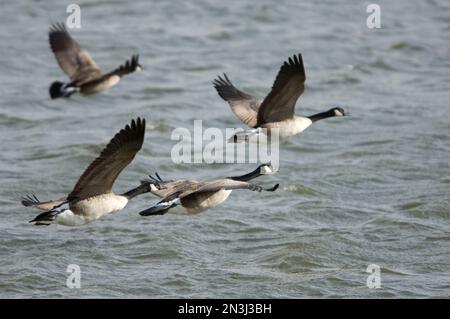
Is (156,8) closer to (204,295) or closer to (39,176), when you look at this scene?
(39,176)

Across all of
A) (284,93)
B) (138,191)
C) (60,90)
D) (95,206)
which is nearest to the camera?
(95,206)

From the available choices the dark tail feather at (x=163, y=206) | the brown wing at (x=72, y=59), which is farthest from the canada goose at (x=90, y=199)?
the brown wing at (x=72, y=59)

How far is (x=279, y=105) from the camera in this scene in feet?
39.4

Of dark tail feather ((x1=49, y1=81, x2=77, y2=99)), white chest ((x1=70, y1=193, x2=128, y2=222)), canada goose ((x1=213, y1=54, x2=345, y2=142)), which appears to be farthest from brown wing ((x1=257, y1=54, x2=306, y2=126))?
dark tail feather ((x1=49, y1=81, x2=77, y2=99))

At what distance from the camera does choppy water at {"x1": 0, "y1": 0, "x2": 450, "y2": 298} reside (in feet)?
36.1

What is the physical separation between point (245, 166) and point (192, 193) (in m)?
4.59

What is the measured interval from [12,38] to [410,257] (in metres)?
12.8

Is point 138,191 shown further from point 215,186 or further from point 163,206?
point 215,186

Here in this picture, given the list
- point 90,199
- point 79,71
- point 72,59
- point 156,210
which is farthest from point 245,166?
point 156,210

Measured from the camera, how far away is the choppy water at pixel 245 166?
11.0 m

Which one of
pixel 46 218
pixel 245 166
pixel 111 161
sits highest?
pixel 111 161

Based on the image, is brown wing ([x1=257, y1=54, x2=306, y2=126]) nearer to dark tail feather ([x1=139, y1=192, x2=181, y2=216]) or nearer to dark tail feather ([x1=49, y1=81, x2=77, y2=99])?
dark tail feather ([x1=139, y1=192, x2=181, y2=216])

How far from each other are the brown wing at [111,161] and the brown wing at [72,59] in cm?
388

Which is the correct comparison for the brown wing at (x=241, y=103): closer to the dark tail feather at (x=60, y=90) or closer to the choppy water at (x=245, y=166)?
Answer: the choppy water at (x=245, y=166)
